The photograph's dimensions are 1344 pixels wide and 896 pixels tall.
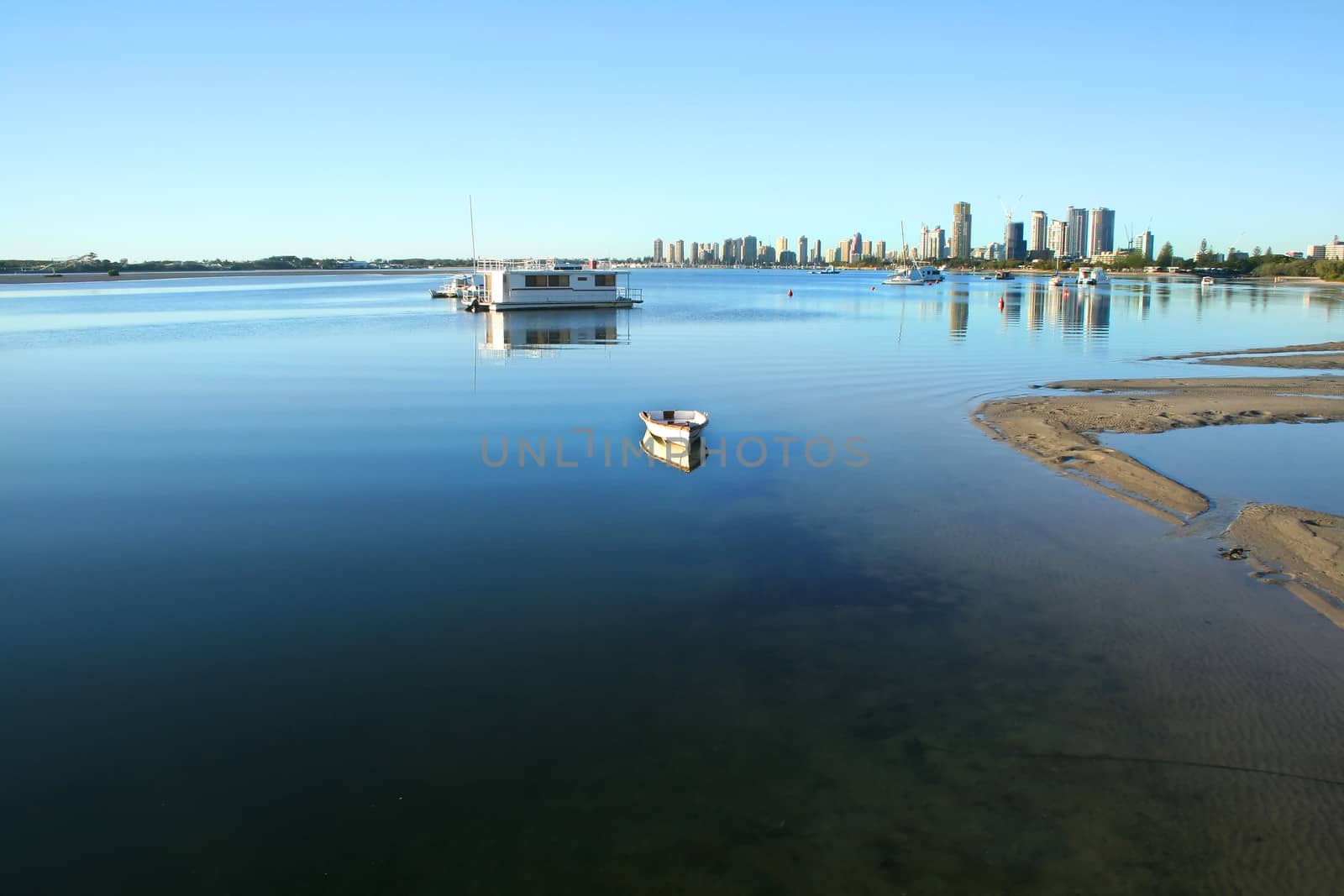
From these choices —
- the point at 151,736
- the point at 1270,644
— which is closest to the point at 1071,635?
the point at 1270,644

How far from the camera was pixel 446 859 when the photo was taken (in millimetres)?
8828

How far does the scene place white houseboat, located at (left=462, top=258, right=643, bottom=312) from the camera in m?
89.2

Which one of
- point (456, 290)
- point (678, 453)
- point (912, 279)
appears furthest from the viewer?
point (912, 279)

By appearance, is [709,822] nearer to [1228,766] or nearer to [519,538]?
[1228,766]

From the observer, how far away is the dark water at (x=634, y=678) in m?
8.97

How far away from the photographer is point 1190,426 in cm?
2861

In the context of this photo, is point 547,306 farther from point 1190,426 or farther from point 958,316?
point 1190,426

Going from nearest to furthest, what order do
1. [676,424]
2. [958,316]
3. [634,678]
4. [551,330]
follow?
1. [634,678]
2. [676,424]
3. [551,330]
4. [958,316]

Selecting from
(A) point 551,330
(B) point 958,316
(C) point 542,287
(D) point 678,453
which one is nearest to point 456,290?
(C) point 542,287

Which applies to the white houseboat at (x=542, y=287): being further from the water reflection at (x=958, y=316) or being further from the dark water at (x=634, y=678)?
the dark water at (x=634, y=678)

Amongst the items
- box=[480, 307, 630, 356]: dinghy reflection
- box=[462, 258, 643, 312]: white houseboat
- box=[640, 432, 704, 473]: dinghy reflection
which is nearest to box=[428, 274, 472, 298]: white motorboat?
box=[462, 258, 643, 312]: white houseboat

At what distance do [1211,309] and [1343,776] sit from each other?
9354cm

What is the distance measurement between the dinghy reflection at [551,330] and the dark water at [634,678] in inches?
1183

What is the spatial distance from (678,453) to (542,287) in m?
70.1
